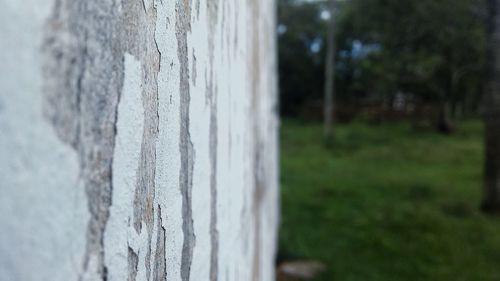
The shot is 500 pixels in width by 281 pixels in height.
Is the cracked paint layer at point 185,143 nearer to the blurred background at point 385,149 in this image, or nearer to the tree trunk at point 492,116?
the blurred background at point 385,149

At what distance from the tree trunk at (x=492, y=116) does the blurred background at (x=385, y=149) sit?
230 mm

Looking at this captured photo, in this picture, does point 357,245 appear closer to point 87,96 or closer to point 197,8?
point 197,8

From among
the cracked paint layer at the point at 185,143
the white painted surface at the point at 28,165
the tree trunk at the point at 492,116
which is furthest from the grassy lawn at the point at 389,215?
the white painted surface at the point at 28,165

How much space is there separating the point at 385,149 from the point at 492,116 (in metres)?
5.26


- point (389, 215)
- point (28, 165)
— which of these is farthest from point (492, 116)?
point (28, 165)

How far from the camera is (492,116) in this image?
546 centimetres

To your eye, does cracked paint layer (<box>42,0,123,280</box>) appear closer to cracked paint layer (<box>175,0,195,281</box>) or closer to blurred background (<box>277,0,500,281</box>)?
cracked paint layer (<box>175,0,195,281</box>)

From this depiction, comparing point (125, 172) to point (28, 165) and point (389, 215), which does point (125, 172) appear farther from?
point (389, 215)

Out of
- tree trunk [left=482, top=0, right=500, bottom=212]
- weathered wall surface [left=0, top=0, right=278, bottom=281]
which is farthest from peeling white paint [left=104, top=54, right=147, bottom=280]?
tree trunk [left=482, top=0, right=500, bottom=212]

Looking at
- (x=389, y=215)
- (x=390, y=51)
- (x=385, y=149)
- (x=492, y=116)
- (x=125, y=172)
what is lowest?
(x=389, y=215)

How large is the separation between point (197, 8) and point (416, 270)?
3.77 meters

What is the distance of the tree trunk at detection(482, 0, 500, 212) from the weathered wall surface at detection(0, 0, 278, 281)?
5138mm

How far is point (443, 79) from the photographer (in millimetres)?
14914

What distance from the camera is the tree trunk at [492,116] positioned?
17.4 ft
